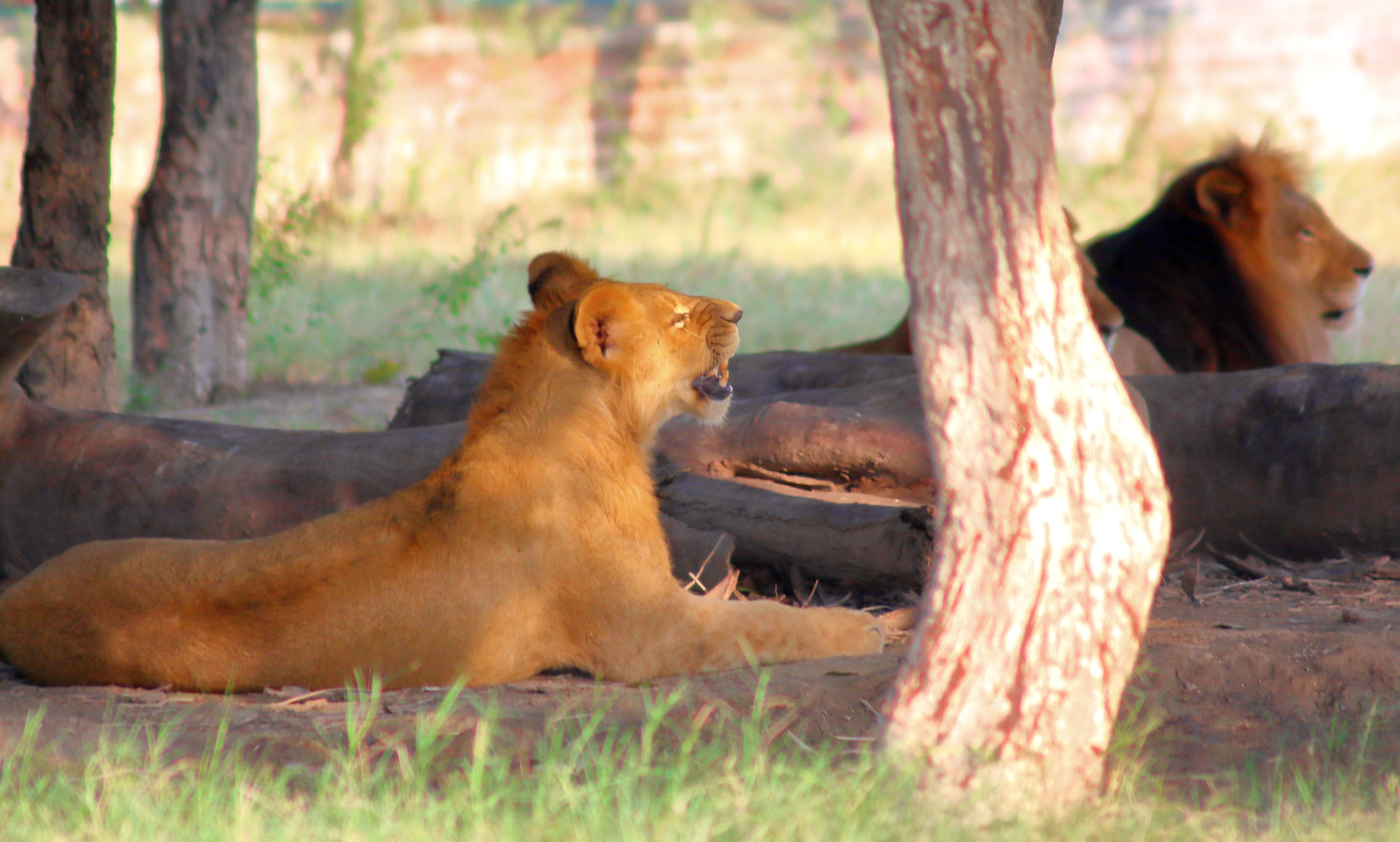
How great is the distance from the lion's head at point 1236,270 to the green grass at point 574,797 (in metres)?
4.32

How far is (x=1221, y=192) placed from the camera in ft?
22.3

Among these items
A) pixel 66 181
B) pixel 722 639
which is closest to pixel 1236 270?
pixel 722 639

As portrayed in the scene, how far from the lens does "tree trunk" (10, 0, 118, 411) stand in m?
5.33

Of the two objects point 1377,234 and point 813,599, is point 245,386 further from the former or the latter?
point 1377,234

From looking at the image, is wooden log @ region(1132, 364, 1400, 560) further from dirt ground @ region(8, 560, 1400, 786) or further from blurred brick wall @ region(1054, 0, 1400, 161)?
blurred brick wall @ region(1054, 0, 1400, 161)

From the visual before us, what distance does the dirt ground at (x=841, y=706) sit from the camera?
274 centimetres

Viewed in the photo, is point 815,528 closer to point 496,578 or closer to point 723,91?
point 496,578

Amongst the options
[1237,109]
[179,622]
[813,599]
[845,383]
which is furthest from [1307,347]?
[1237,109]

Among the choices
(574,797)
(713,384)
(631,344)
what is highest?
(631,344)

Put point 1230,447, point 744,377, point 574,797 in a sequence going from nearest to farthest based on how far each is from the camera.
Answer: point 574,797, point 1230,447, point 744,377

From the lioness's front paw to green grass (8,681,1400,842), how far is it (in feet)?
2.59

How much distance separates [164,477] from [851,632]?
230 cm

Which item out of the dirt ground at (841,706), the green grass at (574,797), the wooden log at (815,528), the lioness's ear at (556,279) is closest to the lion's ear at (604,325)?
the lioness's ear at (556,279)

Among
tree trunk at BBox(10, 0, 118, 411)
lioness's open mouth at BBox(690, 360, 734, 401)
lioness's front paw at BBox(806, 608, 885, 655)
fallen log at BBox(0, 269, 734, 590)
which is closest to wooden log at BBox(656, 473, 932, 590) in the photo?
fallen log at BBox(0, 269, 734, 590)
